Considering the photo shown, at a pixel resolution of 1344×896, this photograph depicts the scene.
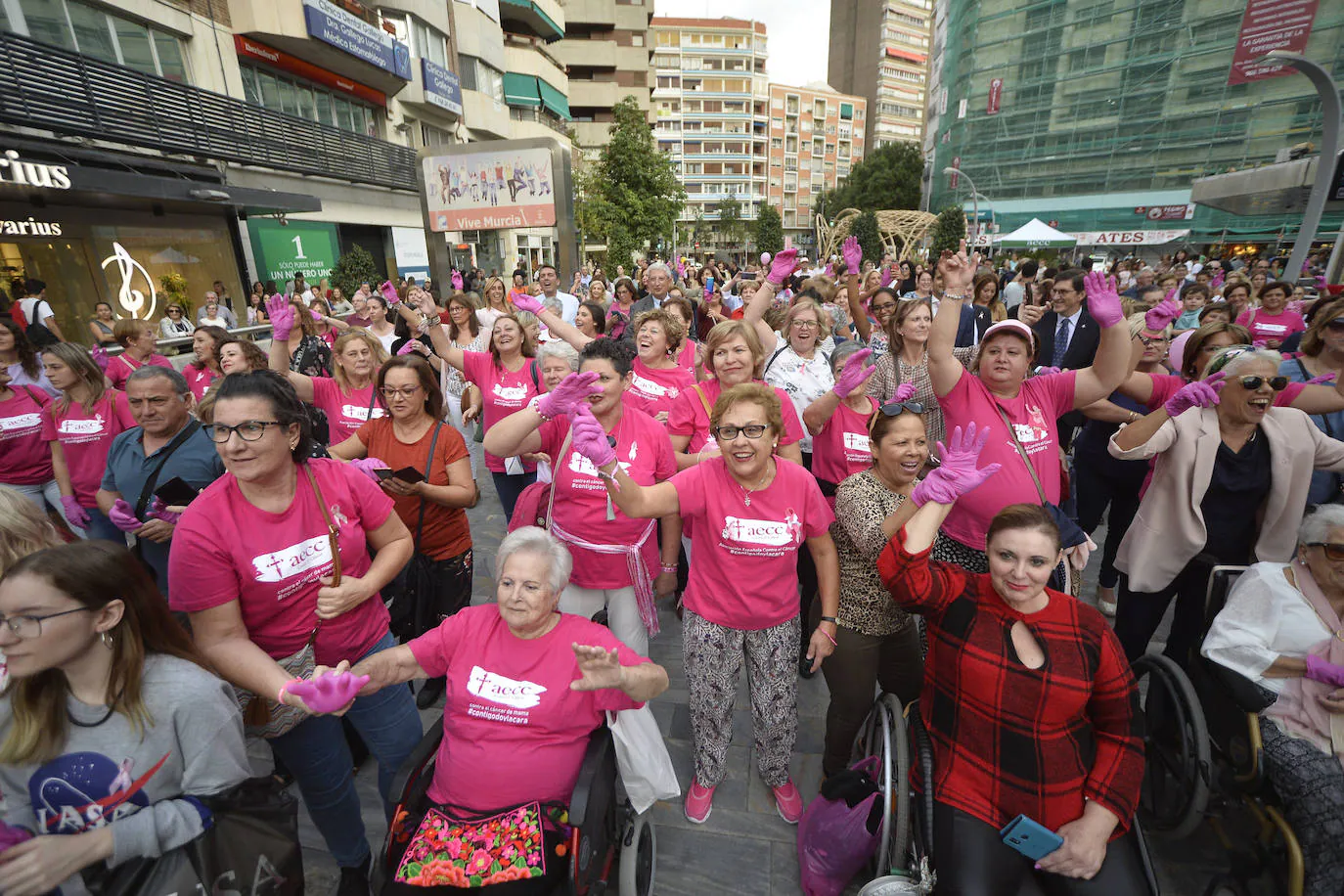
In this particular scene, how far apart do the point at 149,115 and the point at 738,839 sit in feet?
53.9

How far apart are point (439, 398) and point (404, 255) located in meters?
21.4

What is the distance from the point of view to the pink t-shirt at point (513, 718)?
1998 mm

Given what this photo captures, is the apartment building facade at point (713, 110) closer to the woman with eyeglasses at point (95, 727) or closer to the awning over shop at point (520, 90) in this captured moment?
the awning over shop at point (520, 90)

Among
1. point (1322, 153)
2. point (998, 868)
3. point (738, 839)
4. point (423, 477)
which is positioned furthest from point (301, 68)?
point (1322, 153)

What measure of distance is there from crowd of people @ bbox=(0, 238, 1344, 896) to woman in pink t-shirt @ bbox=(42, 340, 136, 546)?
Result: 0.02 m

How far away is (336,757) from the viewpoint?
2.28m

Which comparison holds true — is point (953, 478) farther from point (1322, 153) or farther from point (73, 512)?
point (1322, 153)

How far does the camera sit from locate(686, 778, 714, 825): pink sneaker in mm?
2691

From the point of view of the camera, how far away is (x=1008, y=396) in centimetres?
295

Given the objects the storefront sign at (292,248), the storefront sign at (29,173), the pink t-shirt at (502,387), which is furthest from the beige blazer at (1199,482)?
the storefront sign at (292,248)

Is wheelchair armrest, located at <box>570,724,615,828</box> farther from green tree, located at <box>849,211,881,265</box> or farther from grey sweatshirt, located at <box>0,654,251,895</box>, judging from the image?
green tree, located at <box>849,211,881,265</box>

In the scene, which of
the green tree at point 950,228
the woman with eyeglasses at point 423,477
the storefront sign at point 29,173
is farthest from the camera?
the green tree at point 950,228

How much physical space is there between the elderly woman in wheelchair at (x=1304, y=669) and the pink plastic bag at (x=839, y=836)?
56.1 inches

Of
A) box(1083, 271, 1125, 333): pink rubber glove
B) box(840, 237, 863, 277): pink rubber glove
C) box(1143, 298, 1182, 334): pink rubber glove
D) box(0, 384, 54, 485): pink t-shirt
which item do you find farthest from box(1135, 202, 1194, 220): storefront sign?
box(0, 384, 54, 485): pink t-shirt
